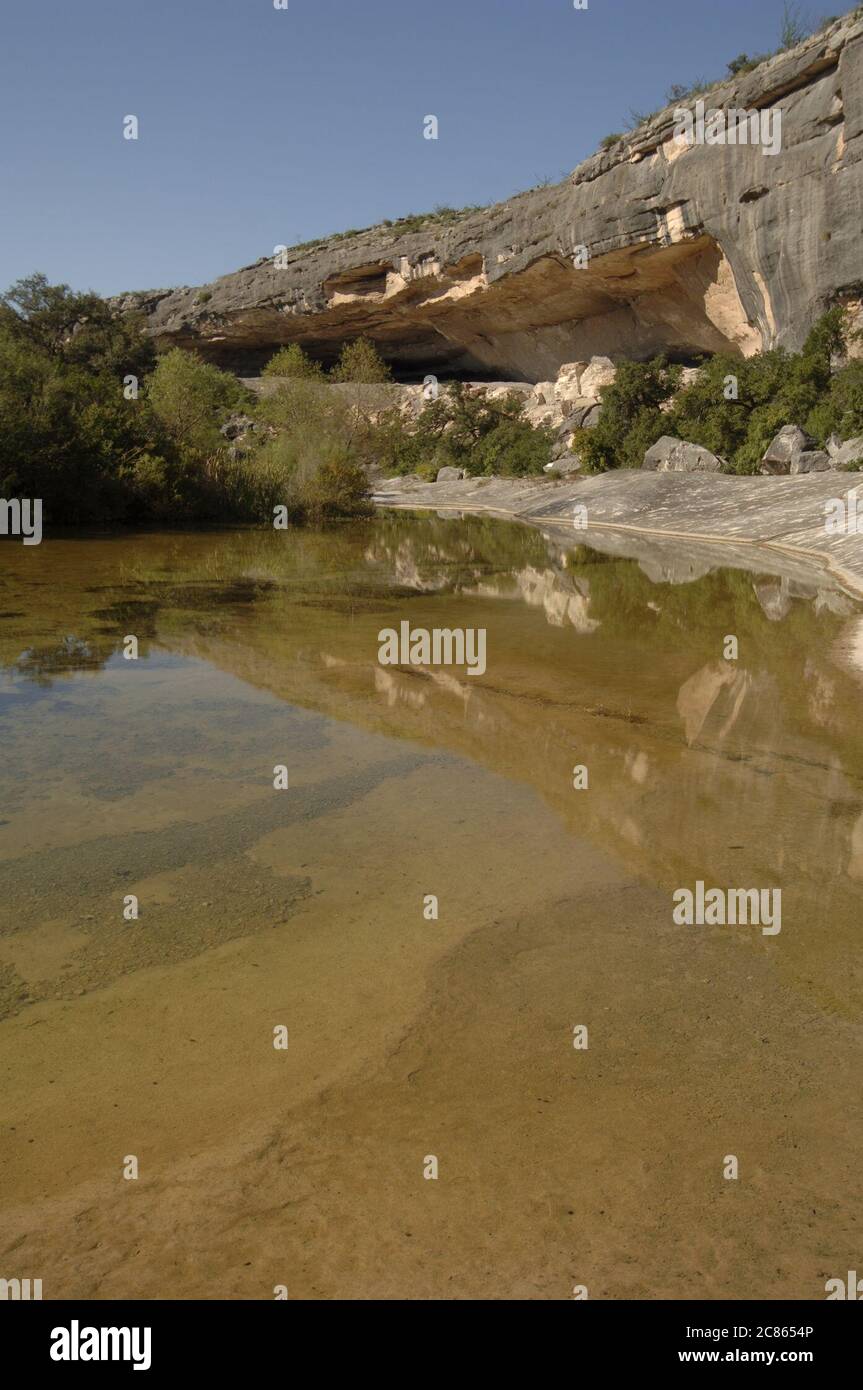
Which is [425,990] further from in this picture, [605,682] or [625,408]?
[625,408]

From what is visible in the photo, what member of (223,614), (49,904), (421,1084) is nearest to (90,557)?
(223,614)

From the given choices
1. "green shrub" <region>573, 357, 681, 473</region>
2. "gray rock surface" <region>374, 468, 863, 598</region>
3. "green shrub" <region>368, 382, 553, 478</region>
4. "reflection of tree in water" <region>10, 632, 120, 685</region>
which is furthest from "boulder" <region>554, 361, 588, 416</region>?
"reflection of tree in water" <region>10, 632, 120, 685</region>

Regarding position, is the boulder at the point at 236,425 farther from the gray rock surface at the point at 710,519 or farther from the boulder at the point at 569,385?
the gray rock surface at the point at 710,519

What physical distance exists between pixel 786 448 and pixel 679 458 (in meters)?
4.32

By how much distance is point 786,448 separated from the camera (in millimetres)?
23688

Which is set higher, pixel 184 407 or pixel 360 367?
pixel 360 367

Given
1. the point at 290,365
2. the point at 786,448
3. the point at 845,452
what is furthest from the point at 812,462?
the point at 290,365

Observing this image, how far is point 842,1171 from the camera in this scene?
2.59 m

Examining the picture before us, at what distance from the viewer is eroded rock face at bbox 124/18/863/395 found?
2450 cm

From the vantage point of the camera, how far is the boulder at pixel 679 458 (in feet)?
87.6

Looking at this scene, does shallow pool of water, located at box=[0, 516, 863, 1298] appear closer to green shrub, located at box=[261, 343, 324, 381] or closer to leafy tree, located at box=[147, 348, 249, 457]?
leafy tree, located at box=[147, 348, 249, 457]

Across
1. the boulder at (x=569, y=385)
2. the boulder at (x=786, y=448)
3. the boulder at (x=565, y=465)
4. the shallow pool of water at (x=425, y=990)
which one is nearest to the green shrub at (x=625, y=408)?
the boulder at (x=565, y=465)

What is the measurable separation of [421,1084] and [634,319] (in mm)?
38811

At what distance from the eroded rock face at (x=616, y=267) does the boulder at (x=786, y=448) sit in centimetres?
413
